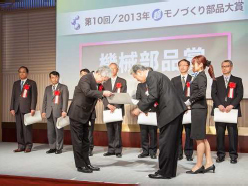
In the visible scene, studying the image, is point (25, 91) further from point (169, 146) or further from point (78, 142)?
point (169, 146)

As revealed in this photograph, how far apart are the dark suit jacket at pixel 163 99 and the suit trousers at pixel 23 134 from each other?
8.10 ft

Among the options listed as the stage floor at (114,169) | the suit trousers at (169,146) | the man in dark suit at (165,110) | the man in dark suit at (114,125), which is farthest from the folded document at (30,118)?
the suit trousers at (169,146)

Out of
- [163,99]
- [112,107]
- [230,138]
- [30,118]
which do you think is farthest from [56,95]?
[230,138]

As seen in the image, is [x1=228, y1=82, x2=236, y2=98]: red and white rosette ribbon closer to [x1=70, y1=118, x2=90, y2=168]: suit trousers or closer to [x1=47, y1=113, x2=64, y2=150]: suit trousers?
[x1=70, y1=118, x2=90, y2=168]: suit trousers

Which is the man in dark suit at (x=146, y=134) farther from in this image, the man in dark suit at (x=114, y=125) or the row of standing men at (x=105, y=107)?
the man in dark suit at (x=114, y=125)

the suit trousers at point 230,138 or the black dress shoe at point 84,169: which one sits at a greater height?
the suit trousers at point 230,138

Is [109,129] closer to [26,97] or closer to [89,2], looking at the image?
[26,97]

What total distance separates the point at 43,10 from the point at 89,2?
109 centimetres

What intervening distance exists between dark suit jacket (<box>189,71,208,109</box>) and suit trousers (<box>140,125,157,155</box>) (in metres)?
1.15

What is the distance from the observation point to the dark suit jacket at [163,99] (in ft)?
10.6

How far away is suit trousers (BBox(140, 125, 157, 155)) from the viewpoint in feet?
14.9

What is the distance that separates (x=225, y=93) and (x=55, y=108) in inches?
92.4

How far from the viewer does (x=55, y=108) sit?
504cm

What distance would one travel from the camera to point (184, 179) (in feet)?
10.9
